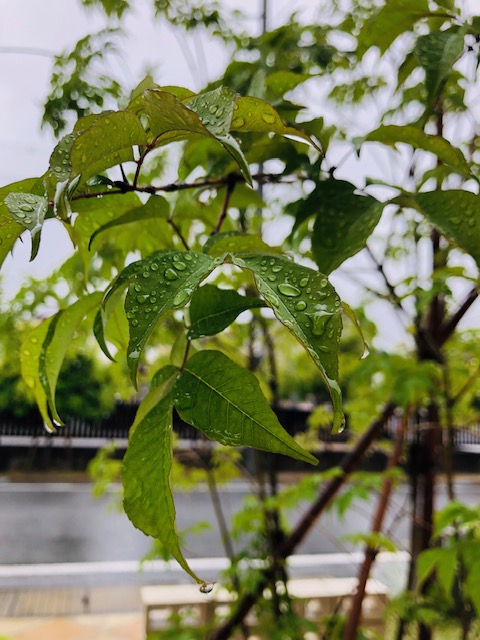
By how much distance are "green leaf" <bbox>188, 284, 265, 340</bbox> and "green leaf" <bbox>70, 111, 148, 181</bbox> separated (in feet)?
0.18

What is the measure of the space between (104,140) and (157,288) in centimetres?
5

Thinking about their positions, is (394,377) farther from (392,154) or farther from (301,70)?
(392,154)

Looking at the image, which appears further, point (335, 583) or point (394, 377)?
point (335, 583)

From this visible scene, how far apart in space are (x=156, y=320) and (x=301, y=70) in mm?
465

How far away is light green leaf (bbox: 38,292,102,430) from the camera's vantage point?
0.23 metres

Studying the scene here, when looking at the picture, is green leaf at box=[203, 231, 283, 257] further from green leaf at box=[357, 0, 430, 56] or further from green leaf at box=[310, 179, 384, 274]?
green leaf at box=[357, 0, 430, 56]

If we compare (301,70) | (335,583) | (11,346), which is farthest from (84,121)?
(335,583)

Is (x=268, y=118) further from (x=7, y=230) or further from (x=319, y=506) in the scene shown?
(x=319, y=506)

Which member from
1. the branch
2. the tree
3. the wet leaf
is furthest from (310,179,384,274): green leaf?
the branch

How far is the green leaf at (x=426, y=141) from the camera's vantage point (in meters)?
0.25

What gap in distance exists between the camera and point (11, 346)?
1052 mm

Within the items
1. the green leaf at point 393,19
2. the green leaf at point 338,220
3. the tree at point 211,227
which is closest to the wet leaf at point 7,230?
the tree at point 211,227

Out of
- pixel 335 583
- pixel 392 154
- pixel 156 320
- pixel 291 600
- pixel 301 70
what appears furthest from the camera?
pixel 335 583

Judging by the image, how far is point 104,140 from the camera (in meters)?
0.16
